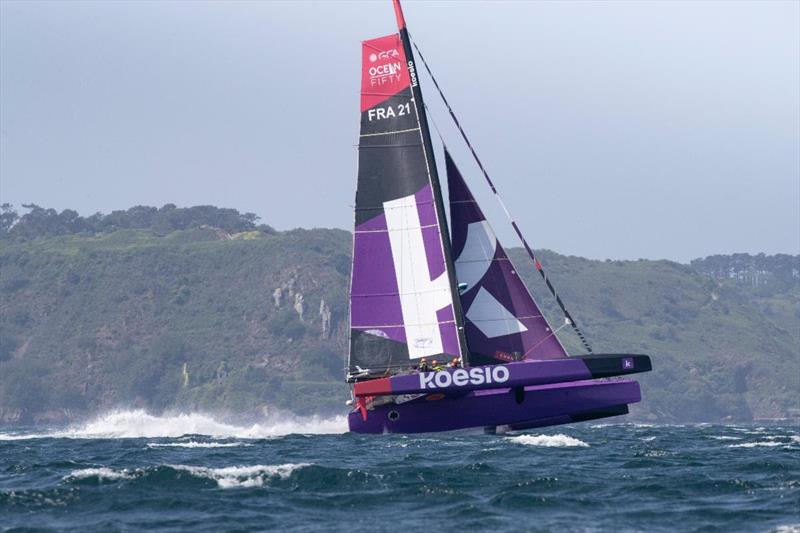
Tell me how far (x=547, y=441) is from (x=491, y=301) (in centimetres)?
446

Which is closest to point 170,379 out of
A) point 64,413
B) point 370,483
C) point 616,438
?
point 64,413

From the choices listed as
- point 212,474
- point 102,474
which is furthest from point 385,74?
point 102,474

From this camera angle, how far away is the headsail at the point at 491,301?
40156mm

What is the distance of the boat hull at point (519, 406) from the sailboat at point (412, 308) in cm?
3

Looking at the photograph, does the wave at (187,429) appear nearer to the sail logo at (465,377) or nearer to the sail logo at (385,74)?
the sail logo at (465,377)

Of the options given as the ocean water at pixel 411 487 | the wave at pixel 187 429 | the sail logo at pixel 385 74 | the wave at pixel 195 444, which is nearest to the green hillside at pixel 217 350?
the wave at pixel 187 429

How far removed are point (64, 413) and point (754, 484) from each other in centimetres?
15174

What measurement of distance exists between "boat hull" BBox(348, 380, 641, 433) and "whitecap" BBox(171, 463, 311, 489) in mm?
10177

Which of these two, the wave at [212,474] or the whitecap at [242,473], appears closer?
the whitecap at [242,473]

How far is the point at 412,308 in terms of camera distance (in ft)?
130

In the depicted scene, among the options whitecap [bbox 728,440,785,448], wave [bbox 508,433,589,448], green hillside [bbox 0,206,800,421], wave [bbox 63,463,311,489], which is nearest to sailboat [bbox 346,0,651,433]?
wave [bbox 508,433,589,448]

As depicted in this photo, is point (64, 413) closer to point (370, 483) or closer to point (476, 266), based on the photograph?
point (476, 266)

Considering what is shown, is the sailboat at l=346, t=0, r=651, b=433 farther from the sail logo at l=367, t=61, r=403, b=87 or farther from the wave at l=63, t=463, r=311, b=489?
the wave at l=63, t=463, r=311, b=489

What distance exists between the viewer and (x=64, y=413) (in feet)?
560
